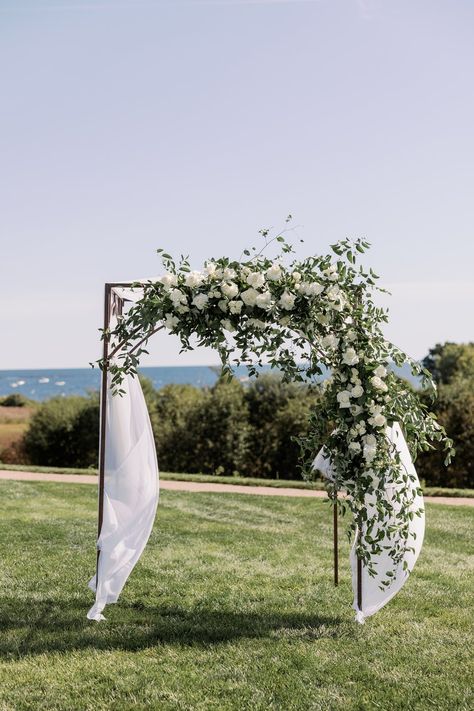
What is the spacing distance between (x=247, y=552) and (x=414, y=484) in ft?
9.43

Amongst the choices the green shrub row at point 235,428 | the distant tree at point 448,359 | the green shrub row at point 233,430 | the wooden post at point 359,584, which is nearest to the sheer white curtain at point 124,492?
the wooden post at point 359,584

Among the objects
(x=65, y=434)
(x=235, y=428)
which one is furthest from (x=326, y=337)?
(x=65, y=434)

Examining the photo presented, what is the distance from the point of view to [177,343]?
5.55m

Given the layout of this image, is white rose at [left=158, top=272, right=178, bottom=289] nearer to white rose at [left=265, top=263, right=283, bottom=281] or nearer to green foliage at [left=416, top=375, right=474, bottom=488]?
white rose at [left=265, top=263, right=283, bottom=281]

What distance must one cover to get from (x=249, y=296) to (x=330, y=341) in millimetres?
630

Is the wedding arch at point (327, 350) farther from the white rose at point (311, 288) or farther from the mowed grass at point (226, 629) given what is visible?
the mowed grass at point (226, 629)

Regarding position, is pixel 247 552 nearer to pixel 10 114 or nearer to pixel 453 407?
pixel 453 407

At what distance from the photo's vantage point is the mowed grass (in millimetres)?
4293

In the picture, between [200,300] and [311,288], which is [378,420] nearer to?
[311,288]

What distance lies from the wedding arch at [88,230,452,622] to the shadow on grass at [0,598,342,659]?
0.26m

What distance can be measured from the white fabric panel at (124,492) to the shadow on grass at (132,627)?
0.74ft

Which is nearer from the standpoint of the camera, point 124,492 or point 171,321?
point 171,321

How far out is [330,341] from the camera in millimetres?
5098

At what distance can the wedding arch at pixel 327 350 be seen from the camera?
16.5 feet
